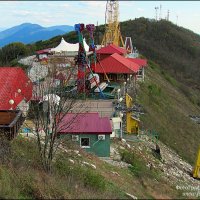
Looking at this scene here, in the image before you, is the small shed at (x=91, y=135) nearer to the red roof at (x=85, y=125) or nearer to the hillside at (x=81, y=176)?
the red roof at (x=85, y=125)

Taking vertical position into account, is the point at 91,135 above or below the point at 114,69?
below

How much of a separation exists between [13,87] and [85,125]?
25.8 ft

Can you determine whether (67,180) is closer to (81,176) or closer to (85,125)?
(81,176)

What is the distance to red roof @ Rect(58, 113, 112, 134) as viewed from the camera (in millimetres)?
16913

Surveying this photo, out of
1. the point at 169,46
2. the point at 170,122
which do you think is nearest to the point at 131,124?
the point at 170,122

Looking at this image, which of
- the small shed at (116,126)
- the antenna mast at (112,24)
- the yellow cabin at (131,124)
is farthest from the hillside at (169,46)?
the small shed at (116,126)

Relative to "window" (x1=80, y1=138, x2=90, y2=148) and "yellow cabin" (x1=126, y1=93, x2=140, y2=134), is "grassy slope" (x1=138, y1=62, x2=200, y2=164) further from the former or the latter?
"window" (x1=80, y1=138, x2=90, y2=148)

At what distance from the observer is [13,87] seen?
23.6m

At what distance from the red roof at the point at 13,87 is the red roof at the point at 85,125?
4.29 meters

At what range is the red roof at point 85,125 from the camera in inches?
666

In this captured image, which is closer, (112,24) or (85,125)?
(85,125)

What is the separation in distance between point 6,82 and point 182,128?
14364mm

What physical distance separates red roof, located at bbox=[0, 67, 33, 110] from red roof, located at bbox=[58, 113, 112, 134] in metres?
4.29

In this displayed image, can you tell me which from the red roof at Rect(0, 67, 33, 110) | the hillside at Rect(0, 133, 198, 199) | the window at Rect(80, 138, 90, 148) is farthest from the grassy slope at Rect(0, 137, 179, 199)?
the red roof at Rect(0, 67, 33, 110)
